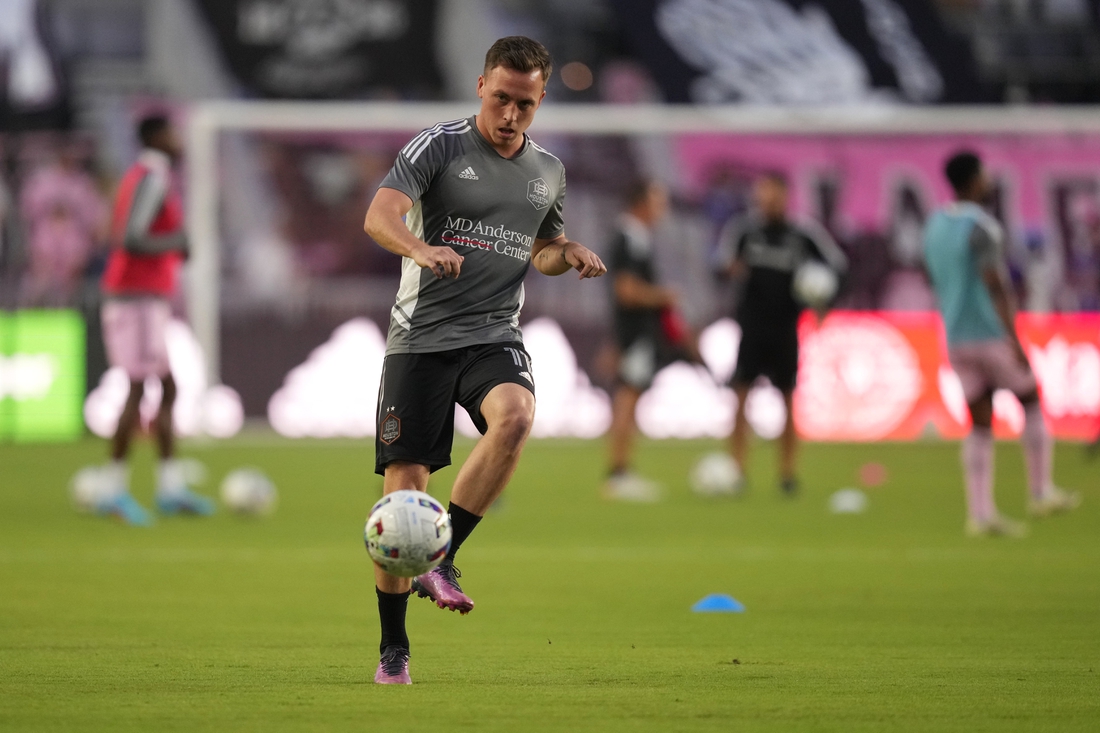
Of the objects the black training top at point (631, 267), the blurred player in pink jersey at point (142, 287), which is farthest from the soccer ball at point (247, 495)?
the black training top at point (631, 267)

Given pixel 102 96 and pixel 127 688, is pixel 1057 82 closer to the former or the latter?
pixel 102 96

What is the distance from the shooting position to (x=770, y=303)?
1473 centimetres

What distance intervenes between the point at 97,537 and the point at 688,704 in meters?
6.54

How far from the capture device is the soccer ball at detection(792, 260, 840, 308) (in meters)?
14.8

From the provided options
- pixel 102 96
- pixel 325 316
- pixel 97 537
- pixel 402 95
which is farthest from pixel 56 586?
pixel 102 96

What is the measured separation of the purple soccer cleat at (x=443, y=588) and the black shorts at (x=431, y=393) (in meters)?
0.36

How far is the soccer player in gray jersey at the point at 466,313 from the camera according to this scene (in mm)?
5793

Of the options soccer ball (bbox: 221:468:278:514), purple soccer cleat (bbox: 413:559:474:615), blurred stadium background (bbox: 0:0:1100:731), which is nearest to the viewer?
purple soccer cleat (bbox: 413:559:474:615)

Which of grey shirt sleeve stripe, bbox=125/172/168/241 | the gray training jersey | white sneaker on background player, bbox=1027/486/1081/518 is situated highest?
grey shirt sleeve stripe, bbox=125/172/168/241

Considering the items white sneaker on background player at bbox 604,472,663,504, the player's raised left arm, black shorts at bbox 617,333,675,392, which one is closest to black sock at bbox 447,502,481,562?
the player's raised left arm

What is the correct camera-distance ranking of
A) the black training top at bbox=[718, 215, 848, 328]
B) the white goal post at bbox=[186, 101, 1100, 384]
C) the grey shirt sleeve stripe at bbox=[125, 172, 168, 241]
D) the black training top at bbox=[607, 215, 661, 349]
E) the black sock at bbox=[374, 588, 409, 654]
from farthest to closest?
the white goal post at bbox=[186, 101, 1100, 384] < the black training top at bbox=[718, 215, 848, 328] < the black training top at bbox=[607, 215, 661, 349] < the grey shirt sleeve stripe at bbox=[125, 172, 168, 241] < the black sock at bbox=[374, 588, 409, 654]

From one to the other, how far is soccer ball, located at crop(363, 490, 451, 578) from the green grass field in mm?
Result: 414

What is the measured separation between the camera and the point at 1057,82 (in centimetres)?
2830

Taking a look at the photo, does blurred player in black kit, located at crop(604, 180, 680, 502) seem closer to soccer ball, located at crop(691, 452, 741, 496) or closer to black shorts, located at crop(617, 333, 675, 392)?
black shorts, located at crop(617, 333, 675, 392)
